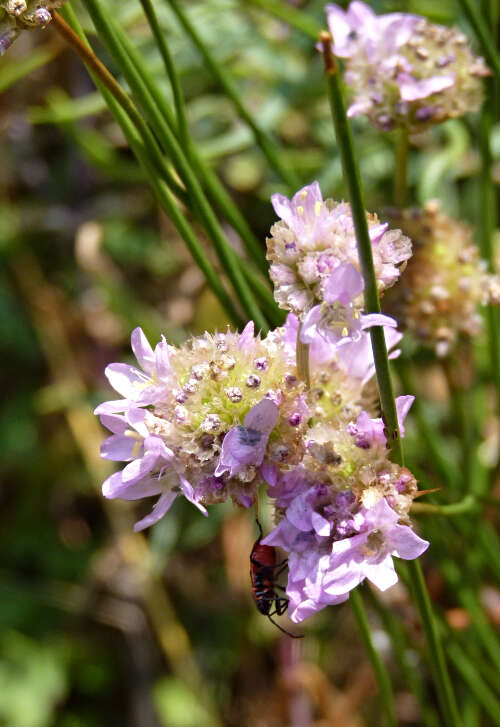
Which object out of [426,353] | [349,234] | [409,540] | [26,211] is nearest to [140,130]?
[349,234]

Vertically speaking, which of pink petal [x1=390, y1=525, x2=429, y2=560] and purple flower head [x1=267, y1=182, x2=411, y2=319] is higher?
purple flower head [x1=267, y1=182, x2=411, y2=319]

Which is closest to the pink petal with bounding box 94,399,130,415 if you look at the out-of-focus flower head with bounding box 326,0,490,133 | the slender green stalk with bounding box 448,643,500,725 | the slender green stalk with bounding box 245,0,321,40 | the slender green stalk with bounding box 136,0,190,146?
the slender green stalk with bounding box 136,0,190,146

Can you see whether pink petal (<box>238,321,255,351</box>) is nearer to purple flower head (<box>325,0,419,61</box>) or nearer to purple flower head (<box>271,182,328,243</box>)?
purple flower head (<box>271,182,328,243</box>)

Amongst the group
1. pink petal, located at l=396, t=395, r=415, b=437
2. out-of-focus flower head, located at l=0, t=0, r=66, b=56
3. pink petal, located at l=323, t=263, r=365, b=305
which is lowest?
pink petal, located at l=396, t=395, r=415, b=437

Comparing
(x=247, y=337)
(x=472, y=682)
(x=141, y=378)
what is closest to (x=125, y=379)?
(x=141, y=378)

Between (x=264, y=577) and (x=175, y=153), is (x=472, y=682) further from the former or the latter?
(x=175, y=153)

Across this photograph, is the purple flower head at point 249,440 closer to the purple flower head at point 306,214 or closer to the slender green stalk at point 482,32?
the purple flower head at point 306,214
